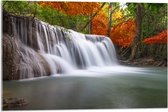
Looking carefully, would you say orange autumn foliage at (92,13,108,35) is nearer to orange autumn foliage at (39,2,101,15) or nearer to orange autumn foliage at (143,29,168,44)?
orange autumn foliage at (39,2,101,15)

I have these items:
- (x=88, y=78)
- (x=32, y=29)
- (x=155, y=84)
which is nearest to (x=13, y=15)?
(x=32, y=29)

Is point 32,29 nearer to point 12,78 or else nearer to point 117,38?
point 12,78

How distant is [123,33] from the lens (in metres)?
4.15

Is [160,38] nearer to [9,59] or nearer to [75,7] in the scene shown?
[75,7]

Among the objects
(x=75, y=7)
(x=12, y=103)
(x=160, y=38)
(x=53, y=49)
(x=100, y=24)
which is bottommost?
(x=12, y=103)

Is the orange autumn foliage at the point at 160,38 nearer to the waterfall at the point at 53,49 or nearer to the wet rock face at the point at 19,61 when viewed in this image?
the waterfall at the point at 53,49

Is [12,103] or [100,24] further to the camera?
[100,24]

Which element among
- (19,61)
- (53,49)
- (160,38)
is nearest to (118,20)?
(160,38)

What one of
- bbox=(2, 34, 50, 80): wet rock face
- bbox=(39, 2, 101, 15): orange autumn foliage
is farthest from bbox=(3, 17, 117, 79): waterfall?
bbox=(39, 2, 101, 15): orange autumn foliage

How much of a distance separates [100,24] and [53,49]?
0.51m

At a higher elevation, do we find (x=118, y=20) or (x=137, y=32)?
(x=118, y=20)

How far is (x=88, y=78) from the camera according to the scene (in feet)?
13.1

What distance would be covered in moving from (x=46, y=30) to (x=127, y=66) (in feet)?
2.87

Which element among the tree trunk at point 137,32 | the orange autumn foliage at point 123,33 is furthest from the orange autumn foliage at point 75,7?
the tree trunk at point 137,32
